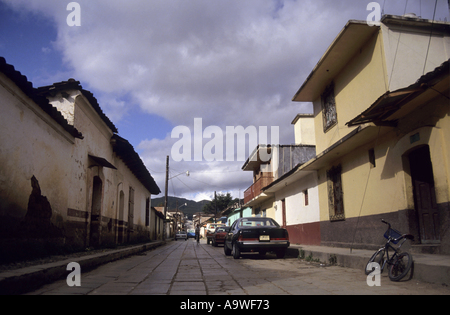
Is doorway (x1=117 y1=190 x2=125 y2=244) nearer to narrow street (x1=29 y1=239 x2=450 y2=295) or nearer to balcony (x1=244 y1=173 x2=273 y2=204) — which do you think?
narrow street (x1=29 y1=239 x2=450 y2=295)

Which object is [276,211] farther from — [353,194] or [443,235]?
[443,235]

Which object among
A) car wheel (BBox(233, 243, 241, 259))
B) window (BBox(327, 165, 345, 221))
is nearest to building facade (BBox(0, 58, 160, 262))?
car wheel (BBox(233, 243, 241, 259))

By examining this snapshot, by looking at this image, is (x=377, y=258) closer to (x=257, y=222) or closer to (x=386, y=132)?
(x=386, y=132)

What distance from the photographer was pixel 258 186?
25.9 metres

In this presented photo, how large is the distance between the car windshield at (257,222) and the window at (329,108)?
4179 mm

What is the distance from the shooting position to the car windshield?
11697 millimetres

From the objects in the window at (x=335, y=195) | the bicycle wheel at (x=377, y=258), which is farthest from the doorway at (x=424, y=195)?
the window at (x=335, y=195)

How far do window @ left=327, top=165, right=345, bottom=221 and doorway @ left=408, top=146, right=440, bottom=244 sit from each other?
375 cm

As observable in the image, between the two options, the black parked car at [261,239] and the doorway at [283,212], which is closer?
the black parked car at [261,239]

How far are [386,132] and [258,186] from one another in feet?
56.4

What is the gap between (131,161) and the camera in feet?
60.7

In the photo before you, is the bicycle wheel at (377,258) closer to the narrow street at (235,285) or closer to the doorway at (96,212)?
the narrow street at (235,285)

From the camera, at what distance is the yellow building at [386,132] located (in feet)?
23.1
